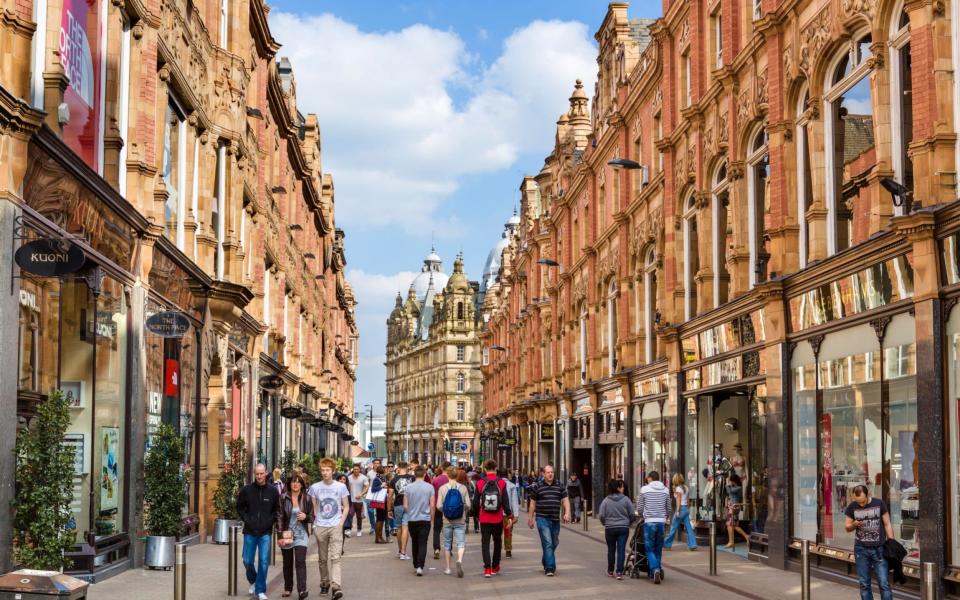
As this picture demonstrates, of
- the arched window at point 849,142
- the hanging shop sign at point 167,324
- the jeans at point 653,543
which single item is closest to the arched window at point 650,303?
the arched window at point 849,142

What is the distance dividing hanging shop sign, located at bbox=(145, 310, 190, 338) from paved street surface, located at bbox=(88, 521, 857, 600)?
3.75 meters

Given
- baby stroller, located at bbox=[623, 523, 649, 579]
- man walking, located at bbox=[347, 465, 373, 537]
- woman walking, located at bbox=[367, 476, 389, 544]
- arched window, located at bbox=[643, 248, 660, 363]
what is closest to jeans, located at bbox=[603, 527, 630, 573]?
baby stroller, located at bbox=[623, 523, 649, 579]

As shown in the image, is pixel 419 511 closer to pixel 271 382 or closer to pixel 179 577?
pixel 179 577

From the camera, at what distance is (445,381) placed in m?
154

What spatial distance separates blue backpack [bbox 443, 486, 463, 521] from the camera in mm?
20562

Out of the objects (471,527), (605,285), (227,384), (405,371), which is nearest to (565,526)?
(471,527)

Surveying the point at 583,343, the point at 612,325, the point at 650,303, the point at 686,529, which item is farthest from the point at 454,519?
the point at 583,343

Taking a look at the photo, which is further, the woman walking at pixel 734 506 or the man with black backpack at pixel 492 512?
the woman walking at pixel 734 506

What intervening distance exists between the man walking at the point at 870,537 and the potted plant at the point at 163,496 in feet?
34.3

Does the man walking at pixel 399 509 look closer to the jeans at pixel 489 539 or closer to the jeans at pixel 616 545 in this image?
the jeans at pixel 489 539

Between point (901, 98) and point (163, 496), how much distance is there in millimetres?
12528

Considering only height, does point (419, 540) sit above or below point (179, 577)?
below

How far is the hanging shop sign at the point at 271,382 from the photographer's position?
121 feet

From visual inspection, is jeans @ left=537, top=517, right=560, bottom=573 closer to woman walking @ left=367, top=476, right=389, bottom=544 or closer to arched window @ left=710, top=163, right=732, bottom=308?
arched window @ left=710, top=163, right=732, bottom=308
